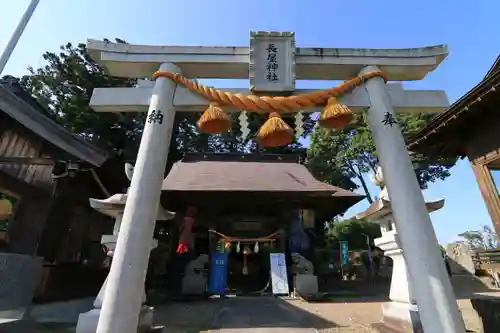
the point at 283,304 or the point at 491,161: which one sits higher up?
the point at 491,161

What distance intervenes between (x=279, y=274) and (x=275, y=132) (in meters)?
7.88

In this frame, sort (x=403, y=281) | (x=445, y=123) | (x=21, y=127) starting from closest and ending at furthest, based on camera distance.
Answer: (x=403, y=281) → (x=445, y=123) → (x=21, y=127)

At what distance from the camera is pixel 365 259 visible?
1614cm

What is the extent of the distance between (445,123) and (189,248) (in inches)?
364

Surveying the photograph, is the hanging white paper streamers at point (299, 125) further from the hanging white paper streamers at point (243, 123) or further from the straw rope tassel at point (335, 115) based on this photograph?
the hanging white paper streamers at point (243, 123)

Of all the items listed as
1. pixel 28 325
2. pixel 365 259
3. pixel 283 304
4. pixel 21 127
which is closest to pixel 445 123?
pixel 283 304

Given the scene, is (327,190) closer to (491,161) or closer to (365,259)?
(491,161)

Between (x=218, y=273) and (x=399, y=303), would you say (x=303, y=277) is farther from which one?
(x=399, y=303)

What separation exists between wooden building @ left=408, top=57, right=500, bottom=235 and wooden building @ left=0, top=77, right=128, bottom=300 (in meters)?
7.00

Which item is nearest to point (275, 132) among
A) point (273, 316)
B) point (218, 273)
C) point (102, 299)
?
point (102, 299)

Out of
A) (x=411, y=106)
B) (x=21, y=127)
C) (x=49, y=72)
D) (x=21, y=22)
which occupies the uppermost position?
(x=49, y=72)

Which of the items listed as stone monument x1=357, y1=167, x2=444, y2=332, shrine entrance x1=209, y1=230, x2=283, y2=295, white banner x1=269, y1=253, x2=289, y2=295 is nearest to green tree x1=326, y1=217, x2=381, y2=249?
shrine entrance x1=209, y1=230, x2=283, y2=295

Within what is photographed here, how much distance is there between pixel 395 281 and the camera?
16.3ft

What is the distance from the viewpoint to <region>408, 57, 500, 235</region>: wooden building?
5137mm
